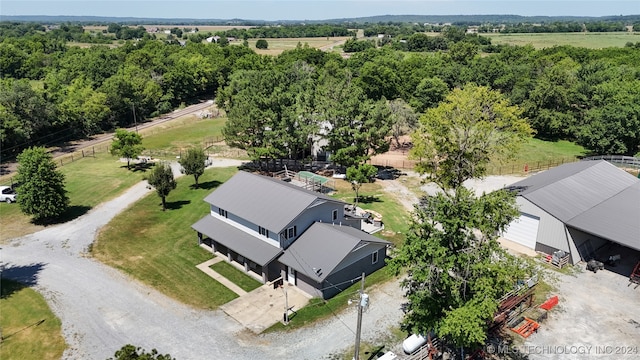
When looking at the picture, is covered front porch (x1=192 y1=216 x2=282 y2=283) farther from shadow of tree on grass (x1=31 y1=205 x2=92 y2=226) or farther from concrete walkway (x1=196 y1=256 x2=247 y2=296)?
shadow of tree on grass (x1=31 y1=205 x2=92 y2=226)

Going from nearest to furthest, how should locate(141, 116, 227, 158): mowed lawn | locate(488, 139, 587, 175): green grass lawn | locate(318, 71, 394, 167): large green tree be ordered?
locate(318, 71, 394, 167): large green tree
locate(488, 139, 587, 175): green grass lawn
locate(141, 116, 227, 158): mowed lawn

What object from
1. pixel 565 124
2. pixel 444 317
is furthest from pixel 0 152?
pixel 565 124

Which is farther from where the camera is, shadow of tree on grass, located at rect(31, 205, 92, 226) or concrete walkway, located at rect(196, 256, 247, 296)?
shadow of tree on grass, located at rect(31, 205, 92, 226)

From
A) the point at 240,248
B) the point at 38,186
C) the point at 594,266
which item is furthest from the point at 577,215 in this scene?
the point at 38,186

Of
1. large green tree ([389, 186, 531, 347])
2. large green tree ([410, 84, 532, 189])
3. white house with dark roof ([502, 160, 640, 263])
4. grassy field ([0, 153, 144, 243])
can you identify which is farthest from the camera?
grassy field ([0, 153, 144, 243])

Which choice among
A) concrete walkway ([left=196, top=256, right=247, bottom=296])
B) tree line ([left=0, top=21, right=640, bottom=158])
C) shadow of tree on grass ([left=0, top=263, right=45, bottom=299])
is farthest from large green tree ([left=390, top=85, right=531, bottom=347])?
tree line ([left=0, top=21, right=640, bottom=158])

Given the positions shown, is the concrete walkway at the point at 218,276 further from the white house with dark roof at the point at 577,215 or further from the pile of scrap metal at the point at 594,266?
the pile of scrap metal at the point at 594,266

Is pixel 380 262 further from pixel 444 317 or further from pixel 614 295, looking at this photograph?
pixel 614 295
